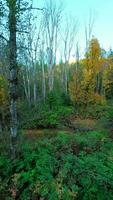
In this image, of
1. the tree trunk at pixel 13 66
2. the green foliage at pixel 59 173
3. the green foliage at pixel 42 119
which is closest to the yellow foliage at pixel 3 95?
the green foliage at pixel 42 119

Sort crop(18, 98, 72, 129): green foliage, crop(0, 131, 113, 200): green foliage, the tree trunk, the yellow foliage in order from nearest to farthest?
crop(0, 131, 113, 200): green foliage, the tree trunk, the yellow foliage, crop(18, 98, 72, 129): green foliage

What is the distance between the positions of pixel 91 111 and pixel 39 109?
4.74 meters

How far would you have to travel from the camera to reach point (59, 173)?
199 inches

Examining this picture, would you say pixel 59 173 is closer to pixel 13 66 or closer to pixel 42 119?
pixel 13 66

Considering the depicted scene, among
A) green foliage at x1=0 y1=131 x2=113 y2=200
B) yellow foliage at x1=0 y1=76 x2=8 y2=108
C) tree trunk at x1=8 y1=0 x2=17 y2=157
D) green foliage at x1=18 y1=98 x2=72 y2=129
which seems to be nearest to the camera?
green foliage at x1=0 y1=131 x2=113 y2=200

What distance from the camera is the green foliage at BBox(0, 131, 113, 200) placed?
483cm

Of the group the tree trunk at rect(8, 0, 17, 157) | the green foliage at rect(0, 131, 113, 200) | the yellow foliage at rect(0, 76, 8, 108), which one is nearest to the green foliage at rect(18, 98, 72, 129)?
the yellow foliage at rect(0, 76, 8, 108)

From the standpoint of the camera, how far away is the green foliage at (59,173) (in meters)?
4.83

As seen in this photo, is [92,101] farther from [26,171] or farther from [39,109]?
[26,171]

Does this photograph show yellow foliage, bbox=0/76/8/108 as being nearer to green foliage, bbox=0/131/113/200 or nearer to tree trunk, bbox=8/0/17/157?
tree trunk, bbox=8/0/17/157

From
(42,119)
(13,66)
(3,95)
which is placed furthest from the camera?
(42,119)

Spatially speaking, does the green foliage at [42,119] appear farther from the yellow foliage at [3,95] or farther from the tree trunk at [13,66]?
the tree trunk at [13,66]

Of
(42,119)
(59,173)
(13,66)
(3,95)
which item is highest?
(13,66)

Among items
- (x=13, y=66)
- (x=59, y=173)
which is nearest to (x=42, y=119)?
(x=13, y=66)
